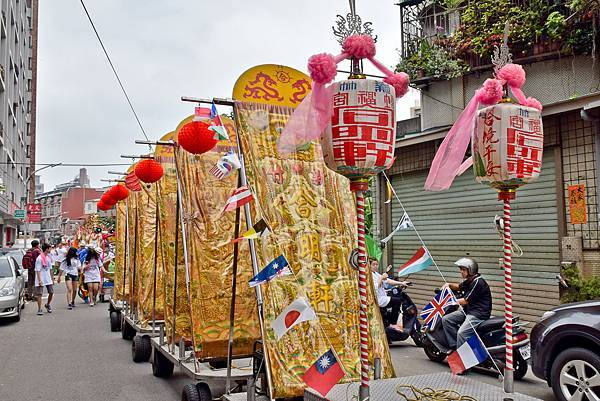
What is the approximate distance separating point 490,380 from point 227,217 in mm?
4192

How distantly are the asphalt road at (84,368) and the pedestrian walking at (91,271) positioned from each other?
3.17 metres

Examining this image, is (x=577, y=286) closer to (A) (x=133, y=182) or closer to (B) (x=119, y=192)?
(A) (x=133, y=182)

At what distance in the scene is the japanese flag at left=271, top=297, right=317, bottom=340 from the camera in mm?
3816

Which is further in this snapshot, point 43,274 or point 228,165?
point 43,274

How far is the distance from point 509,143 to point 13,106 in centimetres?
3758

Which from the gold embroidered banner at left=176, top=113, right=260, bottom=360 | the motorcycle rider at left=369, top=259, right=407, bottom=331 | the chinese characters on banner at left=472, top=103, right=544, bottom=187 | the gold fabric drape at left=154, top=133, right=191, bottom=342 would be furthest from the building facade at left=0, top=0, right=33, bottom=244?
the chinese characters on banner at left=472, top=103, right=544, bottom=187

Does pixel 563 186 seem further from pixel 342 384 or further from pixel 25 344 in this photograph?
pixel 25 344

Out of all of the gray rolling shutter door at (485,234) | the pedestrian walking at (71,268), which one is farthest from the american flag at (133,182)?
the gray rolling shutter door at (485,234)

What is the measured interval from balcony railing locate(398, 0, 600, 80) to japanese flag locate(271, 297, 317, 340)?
26.4ft

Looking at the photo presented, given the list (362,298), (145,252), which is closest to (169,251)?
(145,252)

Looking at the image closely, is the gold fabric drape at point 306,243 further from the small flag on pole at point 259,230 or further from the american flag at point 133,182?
the american flag at point 133,182

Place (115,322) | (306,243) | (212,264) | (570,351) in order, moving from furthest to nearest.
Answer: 1. (115,322)
2. (212,264)
3. (570,351)
4. (306,243)

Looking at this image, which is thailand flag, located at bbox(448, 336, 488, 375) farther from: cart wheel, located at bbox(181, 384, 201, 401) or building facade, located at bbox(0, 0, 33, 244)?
building facade, located at bbox(0, 0, 33, 244)

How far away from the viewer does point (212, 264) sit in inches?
245
